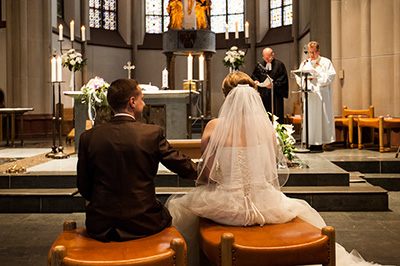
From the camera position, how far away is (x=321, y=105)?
8617 mm

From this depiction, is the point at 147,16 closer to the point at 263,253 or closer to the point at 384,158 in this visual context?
the point at 384,158

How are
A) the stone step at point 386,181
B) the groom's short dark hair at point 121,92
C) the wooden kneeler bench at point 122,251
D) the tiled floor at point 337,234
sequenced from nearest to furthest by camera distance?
1. the wooden kneeler bench at point 122,251
2. the groom's short dark hair at point 121,92
3. the tiled floor at point 337,234
4. the stone step at point 386,181

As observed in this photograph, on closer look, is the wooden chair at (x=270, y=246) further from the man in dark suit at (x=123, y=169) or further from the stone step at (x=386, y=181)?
the stone step at (x=386, y=181)

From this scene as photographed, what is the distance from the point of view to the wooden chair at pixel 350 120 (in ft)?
30.2

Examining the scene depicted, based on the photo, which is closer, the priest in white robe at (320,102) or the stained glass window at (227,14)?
the priest in white robe at (320,102)

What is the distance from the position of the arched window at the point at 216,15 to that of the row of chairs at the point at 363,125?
33.2 feet

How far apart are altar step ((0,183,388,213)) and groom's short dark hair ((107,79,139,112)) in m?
2.89

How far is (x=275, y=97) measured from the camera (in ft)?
29.2

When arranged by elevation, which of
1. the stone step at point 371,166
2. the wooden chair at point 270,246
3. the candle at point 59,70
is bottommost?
the stone step at point 371,166

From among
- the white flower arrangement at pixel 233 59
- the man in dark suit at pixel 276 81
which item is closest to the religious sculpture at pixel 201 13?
the white flower arrangement at pixel 233 59

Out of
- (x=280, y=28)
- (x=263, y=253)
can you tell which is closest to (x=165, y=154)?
(x=263, y=253)

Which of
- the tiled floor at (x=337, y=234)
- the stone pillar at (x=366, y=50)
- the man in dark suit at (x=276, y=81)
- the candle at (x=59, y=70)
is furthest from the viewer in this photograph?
the stone pillar at (x=366, y=50)

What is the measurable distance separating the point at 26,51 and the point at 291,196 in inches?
418

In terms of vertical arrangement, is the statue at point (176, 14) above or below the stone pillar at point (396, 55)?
above
